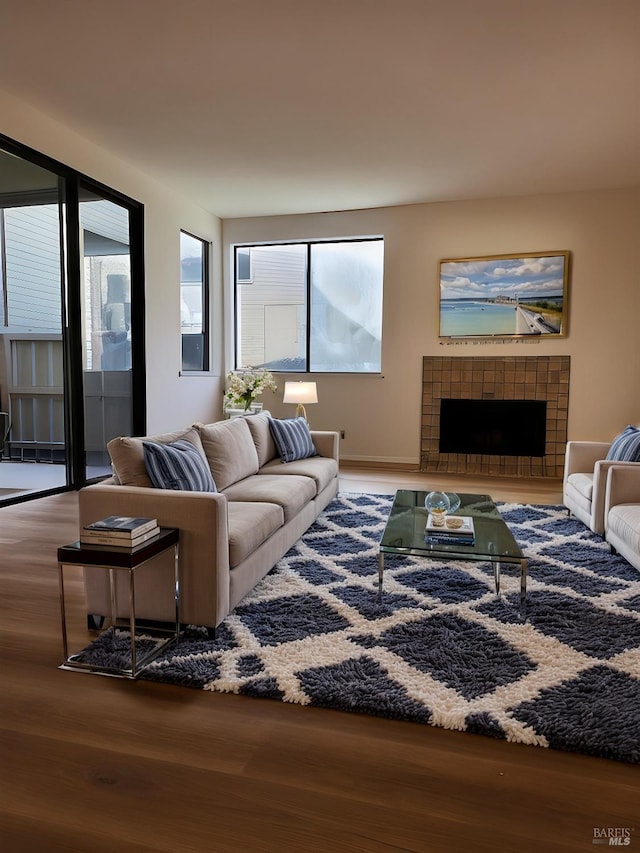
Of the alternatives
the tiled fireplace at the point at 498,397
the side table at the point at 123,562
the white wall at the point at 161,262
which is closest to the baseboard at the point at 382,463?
the tiled fireplace at the point at 498,397

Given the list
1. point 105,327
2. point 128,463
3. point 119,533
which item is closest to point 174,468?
point 128,463

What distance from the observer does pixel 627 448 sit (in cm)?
374

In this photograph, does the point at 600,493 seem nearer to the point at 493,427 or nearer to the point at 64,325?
the point at 493,427

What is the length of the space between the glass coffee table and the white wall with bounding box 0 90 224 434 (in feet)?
11.7

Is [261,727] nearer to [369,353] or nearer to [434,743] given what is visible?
[434,743]

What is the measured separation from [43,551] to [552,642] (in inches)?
113

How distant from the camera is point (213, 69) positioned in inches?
146

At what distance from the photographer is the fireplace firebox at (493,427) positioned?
6410 millimetres

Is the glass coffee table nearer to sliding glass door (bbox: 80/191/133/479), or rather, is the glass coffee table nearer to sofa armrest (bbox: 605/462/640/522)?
sofa armrest (bbox: 605/462/640/522)

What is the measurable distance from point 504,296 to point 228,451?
4.23m

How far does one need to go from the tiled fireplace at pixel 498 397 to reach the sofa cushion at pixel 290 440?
252cm

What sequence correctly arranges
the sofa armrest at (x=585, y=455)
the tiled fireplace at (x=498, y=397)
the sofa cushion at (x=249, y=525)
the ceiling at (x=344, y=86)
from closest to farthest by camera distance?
the sofa cushion at (x=249, y=525)
the ceiling at (x=344, y=86)
the sofa armrest at (x=585, y=455)
the tiled fireplace at (x=498, y=397)

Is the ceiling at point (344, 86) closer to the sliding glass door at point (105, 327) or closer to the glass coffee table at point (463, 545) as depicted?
the sliding glass door at point (105, 327)

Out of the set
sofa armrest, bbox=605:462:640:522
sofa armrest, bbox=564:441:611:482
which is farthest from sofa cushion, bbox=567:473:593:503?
sofa armrest, bbox=605:462:640:522
